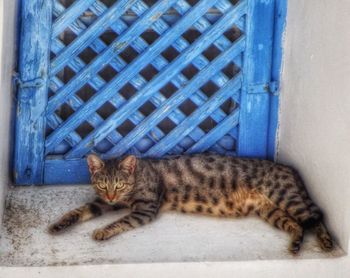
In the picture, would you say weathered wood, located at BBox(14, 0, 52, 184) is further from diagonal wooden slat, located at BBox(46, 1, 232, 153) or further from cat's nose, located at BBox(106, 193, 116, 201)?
cat's nose, located at BBox(106, 193, 116, 201)

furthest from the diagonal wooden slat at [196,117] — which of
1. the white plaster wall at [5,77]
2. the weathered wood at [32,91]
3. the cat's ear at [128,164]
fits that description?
the white plaster wall at [5,77]

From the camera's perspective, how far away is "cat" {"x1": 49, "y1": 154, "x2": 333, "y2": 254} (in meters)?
3.78

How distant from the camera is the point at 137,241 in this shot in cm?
354

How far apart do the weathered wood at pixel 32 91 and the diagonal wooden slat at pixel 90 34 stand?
73 millimetres

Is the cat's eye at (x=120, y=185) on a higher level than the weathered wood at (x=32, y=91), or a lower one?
lower

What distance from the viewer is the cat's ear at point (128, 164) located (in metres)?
3.87

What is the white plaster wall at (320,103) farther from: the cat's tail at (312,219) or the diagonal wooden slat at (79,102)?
the diagonal wooden slat at (79,102)

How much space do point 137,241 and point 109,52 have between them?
3.71 feet

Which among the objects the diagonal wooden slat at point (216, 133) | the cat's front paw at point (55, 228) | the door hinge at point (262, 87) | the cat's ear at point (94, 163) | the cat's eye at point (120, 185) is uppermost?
the door hinge at point (262, 87)

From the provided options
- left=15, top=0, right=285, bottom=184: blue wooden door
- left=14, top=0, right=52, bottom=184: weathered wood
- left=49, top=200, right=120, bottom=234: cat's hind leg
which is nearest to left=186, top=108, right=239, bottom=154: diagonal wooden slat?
left=15, top=0, right=285, bottom=184: blue wooden door

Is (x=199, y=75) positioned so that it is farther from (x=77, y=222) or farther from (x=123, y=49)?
(x=77, y=222)

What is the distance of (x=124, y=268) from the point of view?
3.31 metres

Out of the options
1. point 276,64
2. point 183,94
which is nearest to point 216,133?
point 183,94

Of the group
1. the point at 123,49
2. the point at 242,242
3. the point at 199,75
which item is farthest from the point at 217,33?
the point at 242,242
